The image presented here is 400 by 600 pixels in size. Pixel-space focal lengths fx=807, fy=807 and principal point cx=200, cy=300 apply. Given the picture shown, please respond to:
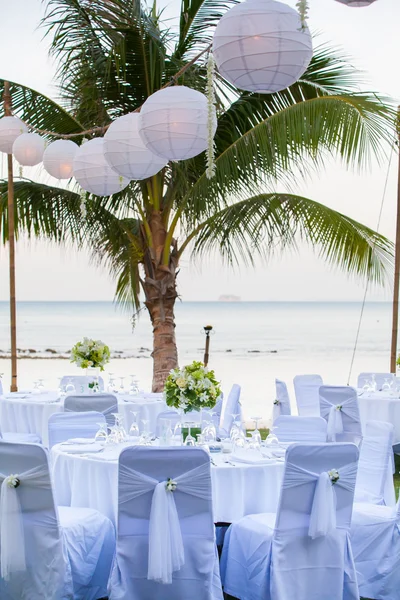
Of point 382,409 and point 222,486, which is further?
point 382,409

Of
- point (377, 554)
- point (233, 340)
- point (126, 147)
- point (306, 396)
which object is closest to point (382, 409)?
point (306, 396)

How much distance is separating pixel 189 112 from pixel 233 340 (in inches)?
1138

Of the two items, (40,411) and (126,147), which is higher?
(126,147)

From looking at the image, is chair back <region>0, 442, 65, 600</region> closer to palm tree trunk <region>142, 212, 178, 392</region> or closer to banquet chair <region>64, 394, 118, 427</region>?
banquet chair <region>64, 394, 118, 427</region>

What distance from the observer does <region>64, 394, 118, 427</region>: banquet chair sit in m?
6.26

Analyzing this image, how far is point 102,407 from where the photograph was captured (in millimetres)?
6277

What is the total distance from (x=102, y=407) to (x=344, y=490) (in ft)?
9.12

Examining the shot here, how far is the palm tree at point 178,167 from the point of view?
7.66 m

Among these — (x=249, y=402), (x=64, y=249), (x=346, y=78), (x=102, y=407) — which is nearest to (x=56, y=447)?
(x=102, y=407)

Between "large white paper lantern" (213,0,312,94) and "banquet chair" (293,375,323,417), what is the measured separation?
16.5ft

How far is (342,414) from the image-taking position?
6.98 metres

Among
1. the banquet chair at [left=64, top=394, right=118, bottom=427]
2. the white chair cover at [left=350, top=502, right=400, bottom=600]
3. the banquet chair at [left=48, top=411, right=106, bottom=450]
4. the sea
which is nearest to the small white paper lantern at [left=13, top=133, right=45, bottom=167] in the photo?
the banquet chair at [left=64, top=394, right=118, bottom=427]

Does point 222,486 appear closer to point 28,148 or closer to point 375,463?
point 375,463

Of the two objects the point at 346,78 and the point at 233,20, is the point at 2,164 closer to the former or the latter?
the point at 346,78
